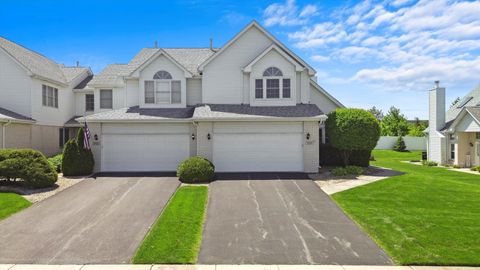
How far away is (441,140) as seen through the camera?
87.8 ft

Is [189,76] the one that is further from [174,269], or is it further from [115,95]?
[174,269]

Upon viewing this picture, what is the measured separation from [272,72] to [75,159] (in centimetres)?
1289

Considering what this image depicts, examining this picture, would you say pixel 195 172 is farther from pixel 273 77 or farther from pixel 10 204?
pixel 273 77

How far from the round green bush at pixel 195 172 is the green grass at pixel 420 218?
6.54m

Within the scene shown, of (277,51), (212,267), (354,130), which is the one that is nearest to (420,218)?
(212,267)

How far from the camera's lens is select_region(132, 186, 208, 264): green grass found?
707 centimetres

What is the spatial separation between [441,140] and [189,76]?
2316 cm

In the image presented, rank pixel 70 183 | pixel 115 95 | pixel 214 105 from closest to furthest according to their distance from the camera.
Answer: pixel 70 183 → pixel 214 105 → pixel 115 95

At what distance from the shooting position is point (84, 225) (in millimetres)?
9352

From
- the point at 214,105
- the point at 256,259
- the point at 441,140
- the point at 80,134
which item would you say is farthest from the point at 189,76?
the point at 441,140

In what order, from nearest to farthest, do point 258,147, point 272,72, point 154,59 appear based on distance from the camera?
point 258,147, point 272,72, point 154,59

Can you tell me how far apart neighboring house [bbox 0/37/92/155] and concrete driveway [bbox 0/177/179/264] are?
899cm

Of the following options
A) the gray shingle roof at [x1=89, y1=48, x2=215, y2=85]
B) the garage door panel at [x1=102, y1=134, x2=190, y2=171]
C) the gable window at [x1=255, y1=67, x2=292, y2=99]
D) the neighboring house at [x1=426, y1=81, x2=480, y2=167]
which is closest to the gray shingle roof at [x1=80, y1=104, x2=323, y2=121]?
the gable window at [x1=255, y1=67, x2=292, y2=99]

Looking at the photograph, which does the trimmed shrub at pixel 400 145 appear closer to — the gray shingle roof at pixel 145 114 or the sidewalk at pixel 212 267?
the gray shingle roof at pixel 145 114
